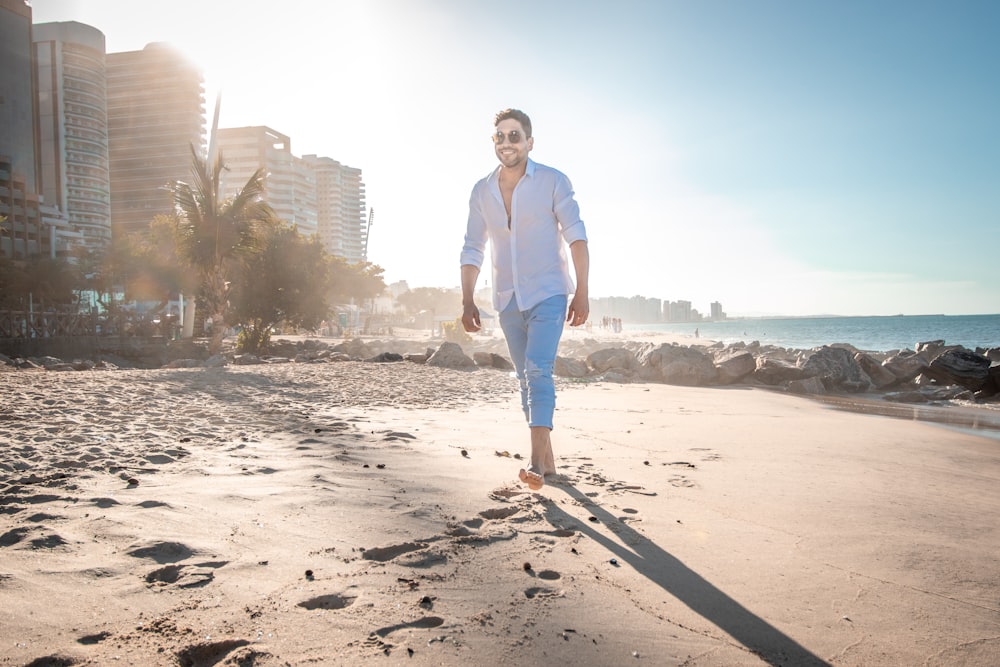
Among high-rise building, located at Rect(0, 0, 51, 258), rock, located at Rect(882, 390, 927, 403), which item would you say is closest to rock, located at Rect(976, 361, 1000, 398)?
rock, located at Rect(882, 390, 927, 403)

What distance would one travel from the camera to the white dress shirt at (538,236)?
325cm

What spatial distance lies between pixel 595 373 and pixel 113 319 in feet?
68.8

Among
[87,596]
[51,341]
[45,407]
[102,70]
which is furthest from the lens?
[102,70]

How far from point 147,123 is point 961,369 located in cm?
13540

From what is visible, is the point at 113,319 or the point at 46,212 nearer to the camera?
the point at 113,319

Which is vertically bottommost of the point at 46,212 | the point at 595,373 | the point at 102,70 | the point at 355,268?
the point at 595,373

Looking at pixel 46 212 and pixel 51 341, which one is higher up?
pixel 46 212

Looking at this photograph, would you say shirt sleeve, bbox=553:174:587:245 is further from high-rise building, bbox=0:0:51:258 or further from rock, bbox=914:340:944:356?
high-rise building, bbox=0:0:51:258

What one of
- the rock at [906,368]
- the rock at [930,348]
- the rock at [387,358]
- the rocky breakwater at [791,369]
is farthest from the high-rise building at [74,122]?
the rock at [906,368]

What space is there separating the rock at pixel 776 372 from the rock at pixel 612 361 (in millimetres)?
2448

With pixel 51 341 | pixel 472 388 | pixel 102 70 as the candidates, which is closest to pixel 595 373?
pixel 472 388

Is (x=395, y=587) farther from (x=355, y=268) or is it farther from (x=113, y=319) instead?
(x=355, y=268)

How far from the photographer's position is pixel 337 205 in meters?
151

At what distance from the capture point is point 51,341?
1962 centimetres
